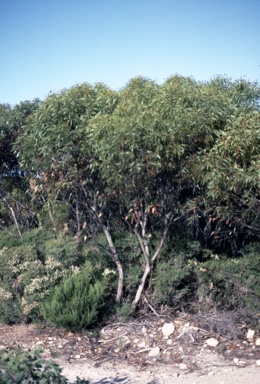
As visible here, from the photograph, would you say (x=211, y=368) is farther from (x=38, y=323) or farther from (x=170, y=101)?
(x=170, y=101)

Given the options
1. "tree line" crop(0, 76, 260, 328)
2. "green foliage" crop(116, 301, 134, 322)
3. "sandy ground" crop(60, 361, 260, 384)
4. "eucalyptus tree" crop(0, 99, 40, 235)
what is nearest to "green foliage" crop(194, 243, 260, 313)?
"tree line" crop(0, 76, 260, 328)

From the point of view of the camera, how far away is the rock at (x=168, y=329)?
7.88 m

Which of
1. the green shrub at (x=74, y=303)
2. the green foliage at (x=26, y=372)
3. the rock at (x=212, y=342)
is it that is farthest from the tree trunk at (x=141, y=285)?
the green foliage at (x=26, y=372)

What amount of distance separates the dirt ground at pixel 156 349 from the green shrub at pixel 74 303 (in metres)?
0.26

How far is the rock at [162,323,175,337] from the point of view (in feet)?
25.9

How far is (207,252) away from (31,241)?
308 cm

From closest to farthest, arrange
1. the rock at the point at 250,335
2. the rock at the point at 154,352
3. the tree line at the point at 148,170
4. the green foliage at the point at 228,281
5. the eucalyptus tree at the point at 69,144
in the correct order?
the tree line at the point at 148,170 < the rock at the point at 154,352 < the rock at the point at 250,335 < the eucalyptus tree at the point at 69,144 < the green foliage at the point at 228,281

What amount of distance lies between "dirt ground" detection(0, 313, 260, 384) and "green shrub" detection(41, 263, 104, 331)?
10.2 inches

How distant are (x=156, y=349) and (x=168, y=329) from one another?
→ 0.57 meters

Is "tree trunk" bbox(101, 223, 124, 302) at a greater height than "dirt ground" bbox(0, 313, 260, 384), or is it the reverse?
"tree trunk" bbox(101, 223, 124, 302)

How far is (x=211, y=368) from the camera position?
677 cm

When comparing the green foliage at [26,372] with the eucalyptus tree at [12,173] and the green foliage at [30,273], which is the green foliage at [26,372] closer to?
the green foliage at [30,273]

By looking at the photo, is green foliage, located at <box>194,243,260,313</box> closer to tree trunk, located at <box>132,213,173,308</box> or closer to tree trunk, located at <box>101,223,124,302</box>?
tree trunk, located at <box>132,213,173,308</box>

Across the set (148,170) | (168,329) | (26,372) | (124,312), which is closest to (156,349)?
(168,329)
